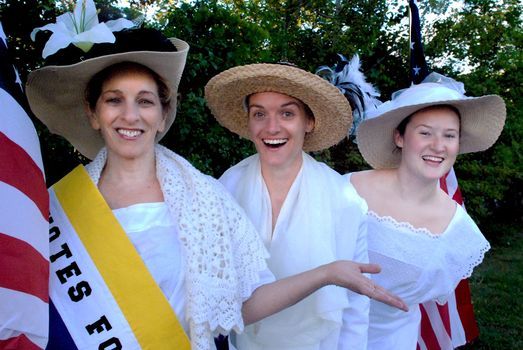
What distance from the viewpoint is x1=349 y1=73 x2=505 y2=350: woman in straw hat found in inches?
109

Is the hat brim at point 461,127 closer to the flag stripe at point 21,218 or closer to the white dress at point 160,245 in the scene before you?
the white dress at point 160,245

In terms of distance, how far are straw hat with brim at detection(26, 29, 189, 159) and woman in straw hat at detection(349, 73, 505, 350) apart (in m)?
1.29

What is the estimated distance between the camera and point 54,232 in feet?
6.24

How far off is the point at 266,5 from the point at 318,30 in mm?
794

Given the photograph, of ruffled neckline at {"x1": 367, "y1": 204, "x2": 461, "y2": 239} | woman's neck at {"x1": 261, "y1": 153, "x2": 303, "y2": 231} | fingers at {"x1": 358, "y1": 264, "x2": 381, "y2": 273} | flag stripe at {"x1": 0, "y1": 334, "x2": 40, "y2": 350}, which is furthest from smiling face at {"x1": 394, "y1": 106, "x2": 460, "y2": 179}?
flag stripe at {"x1": 0, "y1": 334, "x2": 40, "y2": 350}

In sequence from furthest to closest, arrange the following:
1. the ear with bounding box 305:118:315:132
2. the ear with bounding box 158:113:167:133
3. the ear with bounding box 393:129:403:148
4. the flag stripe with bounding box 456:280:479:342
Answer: the flag stripe with bounding box 456:280:479:342
the ear with bounding box 393:129:403:148
the ear with bounding box 305:118:315:132
the ear with bounding box 158:113:167:133

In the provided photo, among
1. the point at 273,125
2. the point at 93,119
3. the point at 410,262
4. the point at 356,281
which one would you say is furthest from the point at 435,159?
the point at 93,119

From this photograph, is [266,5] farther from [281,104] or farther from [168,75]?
[168,75]

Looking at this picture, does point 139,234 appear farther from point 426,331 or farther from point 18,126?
point 426,331

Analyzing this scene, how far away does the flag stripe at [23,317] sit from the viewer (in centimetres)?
149

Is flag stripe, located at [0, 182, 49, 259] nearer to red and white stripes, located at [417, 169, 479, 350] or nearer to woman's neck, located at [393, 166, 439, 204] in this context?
woman's neck, located at [393, 166, 439, 204]

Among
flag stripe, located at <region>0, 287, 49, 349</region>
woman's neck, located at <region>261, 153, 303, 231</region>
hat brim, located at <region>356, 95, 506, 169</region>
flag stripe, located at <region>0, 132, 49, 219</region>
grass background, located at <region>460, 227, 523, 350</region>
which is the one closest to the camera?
flag stripe, located at <region>0, 287, 49, 349</region>

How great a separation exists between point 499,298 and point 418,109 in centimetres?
386

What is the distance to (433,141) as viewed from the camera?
9.04 feet
